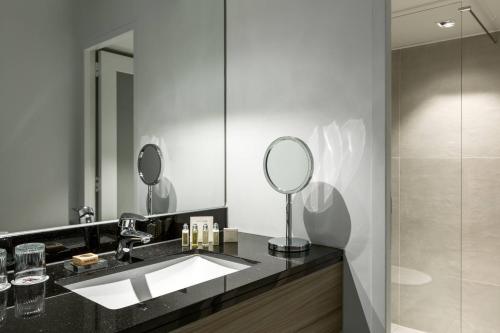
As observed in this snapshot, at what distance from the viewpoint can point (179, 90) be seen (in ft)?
5.69

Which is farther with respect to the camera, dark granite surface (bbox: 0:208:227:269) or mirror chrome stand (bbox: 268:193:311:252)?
mirror chrome stand (bbox: 268:193:311:252)

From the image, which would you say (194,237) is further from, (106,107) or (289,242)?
(106,107)

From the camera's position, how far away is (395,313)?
8.01ft

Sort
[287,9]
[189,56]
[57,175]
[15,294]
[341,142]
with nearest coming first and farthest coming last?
[15,294]
[57,175]
[341,142]
[287,9]
[189,56]

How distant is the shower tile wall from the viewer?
2.30 m

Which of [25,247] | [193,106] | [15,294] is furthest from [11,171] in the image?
[193,106]

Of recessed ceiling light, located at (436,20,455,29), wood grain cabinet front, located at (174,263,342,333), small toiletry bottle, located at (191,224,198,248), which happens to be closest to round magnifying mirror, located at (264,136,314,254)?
wood grain cabinet front, located at (174,263,342,333)

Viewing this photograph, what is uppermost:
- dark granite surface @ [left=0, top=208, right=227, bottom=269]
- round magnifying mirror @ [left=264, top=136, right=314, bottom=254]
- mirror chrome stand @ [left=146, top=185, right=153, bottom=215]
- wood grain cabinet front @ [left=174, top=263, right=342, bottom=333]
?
round magnifying mirror @ [left=264, top=136, right=314, bottom=254]

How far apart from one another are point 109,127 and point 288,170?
0.67 m

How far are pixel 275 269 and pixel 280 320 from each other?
0.15 m

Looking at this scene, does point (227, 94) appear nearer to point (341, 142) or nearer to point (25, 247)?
point (341, 142)

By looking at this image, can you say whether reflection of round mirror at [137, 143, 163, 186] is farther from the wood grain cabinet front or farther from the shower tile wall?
the shower tile wall

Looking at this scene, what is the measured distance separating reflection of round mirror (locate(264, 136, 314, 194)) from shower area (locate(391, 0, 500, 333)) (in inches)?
47.7

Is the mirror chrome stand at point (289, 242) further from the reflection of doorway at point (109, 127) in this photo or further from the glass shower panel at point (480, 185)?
the glass shower panel at point (480, 185)
